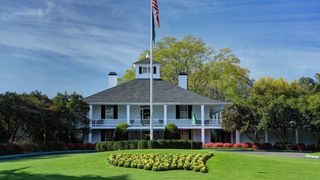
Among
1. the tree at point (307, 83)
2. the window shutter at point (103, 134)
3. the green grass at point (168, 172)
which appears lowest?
the green grass at point (168, 172)

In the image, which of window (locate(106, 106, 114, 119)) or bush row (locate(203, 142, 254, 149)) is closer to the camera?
bush row (locate(203, 142, 254, 149))

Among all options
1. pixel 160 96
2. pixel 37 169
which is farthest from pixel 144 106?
pixel 37 169

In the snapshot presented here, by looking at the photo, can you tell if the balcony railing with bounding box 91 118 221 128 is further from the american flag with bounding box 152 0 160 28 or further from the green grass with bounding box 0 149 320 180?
the green grass with bounding box 0 149 320 180

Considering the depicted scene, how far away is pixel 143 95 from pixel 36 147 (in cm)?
1678

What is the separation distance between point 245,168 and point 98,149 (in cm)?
1716

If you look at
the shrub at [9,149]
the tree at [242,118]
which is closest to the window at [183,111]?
the tree at [242,118]

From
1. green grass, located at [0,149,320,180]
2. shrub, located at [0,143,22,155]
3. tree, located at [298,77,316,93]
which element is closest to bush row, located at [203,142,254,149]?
shrub, located at [0,143,22,155]

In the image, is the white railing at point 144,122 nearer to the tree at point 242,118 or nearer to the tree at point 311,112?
the tree at point 242,118

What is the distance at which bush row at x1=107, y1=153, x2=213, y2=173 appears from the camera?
17.4 m

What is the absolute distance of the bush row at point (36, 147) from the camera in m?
32.9

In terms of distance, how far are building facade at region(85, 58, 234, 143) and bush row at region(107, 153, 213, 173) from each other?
2927 cm

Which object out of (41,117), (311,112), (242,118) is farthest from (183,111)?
(41,117)

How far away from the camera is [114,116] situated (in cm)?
5122

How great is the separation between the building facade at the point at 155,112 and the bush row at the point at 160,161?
29.3 meters
